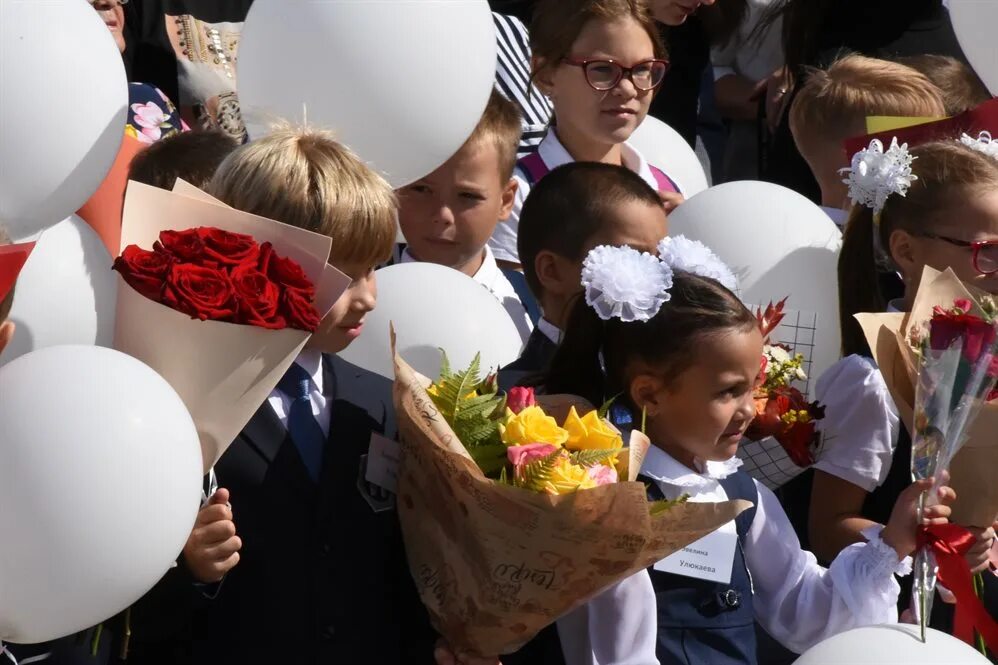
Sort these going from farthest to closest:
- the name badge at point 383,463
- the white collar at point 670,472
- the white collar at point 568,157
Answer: the white collar at point 568,157 < the white collar at point 670,472 < the name badge at point 383,463

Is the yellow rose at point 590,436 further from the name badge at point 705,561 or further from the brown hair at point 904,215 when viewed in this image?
the brown hair at point 904,215

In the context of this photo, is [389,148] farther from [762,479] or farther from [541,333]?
[762,479]

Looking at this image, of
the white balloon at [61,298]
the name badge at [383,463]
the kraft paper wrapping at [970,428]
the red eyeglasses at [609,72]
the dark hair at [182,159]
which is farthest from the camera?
the red eyeglasses at [609,72]

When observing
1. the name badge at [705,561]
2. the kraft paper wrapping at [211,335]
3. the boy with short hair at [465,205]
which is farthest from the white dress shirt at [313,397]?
the boy with short hair at [465,205]

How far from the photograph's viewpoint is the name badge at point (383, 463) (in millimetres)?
2707

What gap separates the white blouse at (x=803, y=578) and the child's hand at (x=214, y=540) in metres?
0.81

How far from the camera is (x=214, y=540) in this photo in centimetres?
245

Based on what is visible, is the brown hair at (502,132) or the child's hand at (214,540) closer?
the child's hand at (214,540)

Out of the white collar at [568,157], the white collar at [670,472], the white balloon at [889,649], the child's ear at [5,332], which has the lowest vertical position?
the white collar at [568,157]

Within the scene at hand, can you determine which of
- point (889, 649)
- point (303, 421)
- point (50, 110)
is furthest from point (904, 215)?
point (50, 110)

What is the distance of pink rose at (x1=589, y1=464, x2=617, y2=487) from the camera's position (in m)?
2.38

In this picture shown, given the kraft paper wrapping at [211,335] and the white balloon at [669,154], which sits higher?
the kraft paper wrapping at [211,335]

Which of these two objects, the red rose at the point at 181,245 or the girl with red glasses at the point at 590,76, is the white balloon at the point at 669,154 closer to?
the girl with red glasses at the point at 590,76

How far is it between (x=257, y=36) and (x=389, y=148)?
13.8 inches
